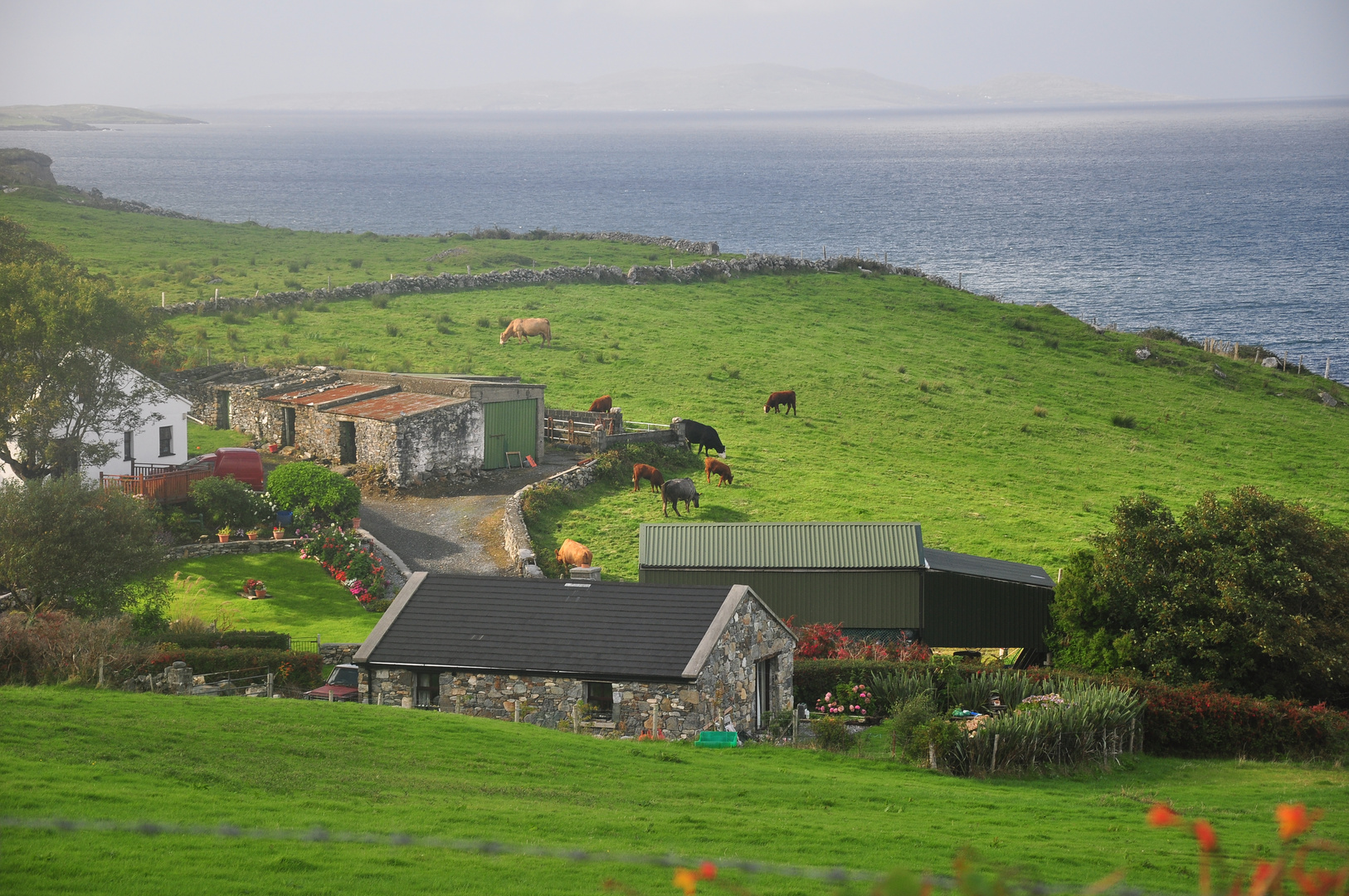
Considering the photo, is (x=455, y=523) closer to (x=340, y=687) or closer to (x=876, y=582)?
(x=340, y=687)

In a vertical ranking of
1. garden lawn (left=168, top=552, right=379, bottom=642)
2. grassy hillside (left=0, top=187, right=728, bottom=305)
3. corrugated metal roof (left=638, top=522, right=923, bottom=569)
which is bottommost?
garden lawn (left=168, top=552, right=379, bottom=642)

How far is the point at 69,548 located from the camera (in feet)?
88.9

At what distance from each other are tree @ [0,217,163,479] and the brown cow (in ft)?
80.3

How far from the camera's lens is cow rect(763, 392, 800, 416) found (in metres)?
50.9

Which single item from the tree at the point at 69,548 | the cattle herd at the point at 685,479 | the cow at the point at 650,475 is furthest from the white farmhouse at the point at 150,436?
the cow at the point at 650,475

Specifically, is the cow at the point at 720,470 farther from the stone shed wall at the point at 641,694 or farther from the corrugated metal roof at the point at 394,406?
the stone shed wall at the point at 641,694

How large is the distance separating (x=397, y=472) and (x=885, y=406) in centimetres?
2242

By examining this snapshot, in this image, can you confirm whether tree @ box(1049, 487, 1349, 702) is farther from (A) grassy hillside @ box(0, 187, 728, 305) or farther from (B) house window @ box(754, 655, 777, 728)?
(A) grassy hillside @ box(0, 187, 728, 305)

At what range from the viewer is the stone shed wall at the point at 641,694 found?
2147cm

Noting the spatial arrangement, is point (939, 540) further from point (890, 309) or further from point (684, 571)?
point (890, 309)

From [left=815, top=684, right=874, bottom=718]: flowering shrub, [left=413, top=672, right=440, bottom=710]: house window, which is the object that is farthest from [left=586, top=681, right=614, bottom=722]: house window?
[left=815, top=684, right=874, bottom=718]: flowering shrub

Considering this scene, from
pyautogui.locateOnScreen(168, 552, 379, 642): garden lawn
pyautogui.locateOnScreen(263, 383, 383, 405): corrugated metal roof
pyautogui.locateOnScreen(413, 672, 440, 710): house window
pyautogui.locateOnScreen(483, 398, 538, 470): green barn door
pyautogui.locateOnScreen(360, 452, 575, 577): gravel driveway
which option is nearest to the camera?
pyautogui.locateOnScreen(413, 672, 440, 710): house window

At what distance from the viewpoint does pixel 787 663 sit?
81.1ft

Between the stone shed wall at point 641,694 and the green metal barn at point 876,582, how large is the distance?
6.77m
